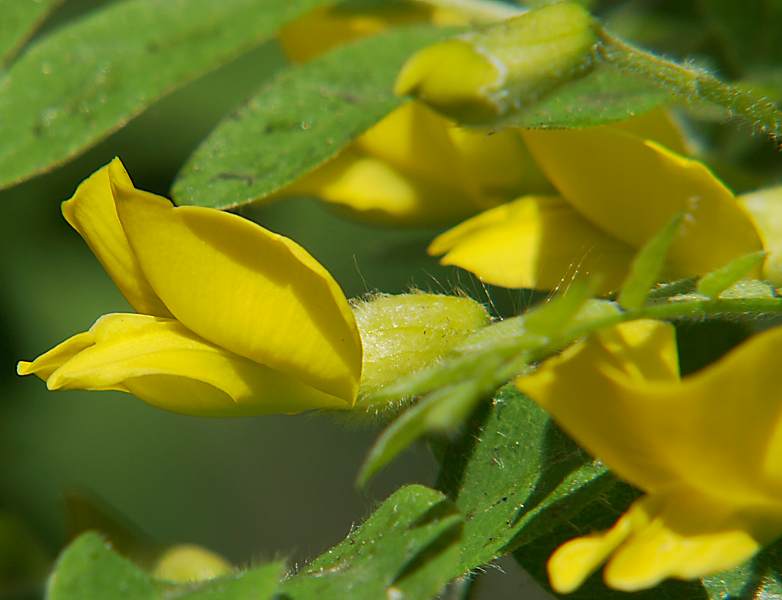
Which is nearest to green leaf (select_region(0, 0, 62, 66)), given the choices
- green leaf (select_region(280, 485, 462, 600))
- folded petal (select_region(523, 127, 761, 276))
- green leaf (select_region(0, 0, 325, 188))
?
green leaf (select_region(0, 0, 325, 188))

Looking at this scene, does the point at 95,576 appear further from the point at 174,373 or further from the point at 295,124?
the point at 295,124

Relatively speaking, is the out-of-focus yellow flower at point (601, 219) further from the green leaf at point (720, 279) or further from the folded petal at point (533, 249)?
the green leaf at point (720, 279)

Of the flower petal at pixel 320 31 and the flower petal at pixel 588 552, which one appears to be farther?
the flower petal at pixel 320 31

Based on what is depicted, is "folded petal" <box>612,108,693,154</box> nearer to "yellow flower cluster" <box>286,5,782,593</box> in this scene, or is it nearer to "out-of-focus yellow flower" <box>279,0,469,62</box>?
"yellow flower cluster" <box>286,5,782,593</box>

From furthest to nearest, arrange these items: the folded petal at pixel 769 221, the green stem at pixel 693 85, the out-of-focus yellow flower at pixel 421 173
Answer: the out-of-focus yellow flower at pixel 421 173, the folded petal at pixel 769 221, the green stem at pixel 693 85

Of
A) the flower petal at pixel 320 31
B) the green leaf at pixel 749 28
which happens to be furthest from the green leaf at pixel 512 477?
the green leaf at pixel 749 28

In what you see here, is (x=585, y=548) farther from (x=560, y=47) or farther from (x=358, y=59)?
(x=358, y=59)

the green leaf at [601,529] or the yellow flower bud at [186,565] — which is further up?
the green leaf at [601,529]
